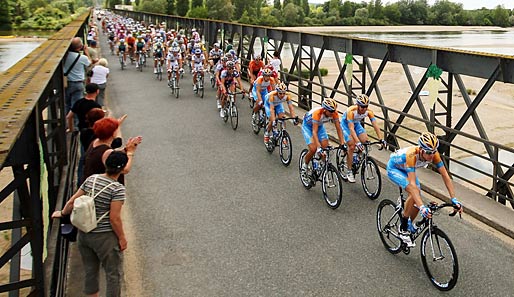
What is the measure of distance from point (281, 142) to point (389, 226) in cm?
442

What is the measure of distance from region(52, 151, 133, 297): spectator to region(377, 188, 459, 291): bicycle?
3.46 m

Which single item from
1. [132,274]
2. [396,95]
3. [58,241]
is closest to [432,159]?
[132,274]

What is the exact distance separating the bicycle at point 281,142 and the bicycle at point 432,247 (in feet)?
12.7

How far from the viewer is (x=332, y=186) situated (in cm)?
835

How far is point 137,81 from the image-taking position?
22.8 m

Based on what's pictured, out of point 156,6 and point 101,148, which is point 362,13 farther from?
point 101,148

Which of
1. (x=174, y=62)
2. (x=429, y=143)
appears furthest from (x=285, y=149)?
(x=174, y=62)

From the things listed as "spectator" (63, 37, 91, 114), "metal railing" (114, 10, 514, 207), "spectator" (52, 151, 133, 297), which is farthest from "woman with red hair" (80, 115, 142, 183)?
"metal railing" (114, 10, 514, 207)

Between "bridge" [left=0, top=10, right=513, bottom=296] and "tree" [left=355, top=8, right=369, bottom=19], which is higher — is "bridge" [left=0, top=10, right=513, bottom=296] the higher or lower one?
the lower one

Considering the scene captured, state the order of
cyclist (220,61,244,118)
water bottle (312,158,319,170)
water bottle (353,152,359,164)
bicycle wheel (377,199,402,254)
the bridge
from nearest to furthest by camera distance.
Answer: the bridge
bicycle wheel (377,199,402,254)
water bottle (312,158,319,170)
water bottle (353,152,359,164)
cyclist (220,61,244,118)

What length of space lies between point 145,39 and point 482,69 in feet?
79.7

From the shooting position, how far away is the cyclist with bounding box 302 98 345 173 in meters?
8.32

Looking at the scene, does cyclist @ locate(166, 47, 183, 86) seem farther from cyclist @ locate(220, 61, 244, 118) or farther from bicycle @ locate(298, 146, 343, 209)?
bicycle @ locate(298, 146, 343, 209)

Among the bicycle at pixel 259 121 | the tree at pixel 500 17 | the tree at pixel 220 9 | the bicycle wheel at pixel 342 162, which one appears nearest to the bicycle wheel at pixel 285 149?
the bicycle wheel at pixel 342 162
